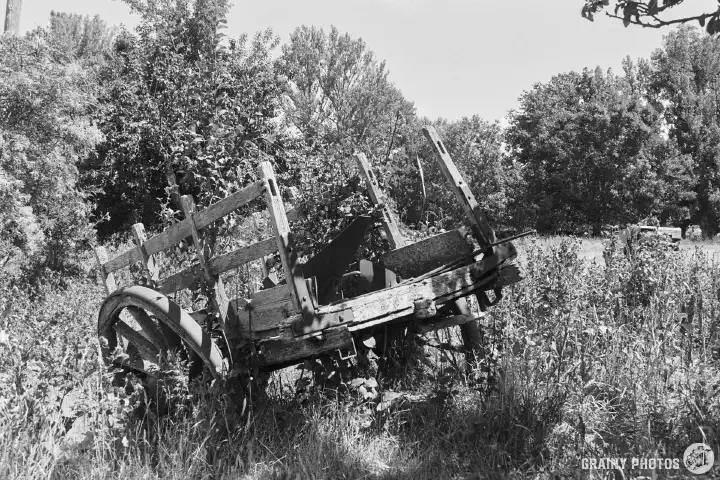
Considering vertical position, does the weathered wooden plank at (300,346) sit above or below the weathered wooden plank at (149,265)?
below

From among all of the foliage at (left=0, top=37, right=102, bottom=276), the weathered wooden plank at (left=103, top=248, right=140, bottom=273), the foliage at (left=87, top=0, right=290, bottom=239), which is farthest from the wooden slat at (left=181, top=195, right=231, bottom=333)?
the foliage at (left=0, top=37, right=102, bottom=276)

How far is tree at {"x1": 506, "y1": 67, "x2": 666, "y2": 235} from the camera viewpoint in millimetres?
39656

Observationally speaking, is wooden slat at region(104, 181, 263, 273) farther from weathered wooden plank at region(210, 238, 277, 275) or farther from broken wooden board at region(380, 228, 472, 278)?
broken wooden board at region(380, 228, 472, 278)

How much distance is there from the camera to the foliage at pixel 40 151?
1029 cm

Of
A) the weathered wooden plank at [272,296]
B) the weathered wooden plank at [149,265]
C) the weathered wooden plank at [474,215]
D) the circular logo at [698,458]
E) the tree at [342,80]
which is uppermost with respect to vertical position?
the tree at [342,80]

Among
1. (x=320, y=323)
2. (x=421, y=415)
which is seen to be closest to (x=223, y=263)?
(x=320, y=323)

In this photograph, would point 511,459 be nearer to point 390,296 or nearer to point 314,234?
point 390,296

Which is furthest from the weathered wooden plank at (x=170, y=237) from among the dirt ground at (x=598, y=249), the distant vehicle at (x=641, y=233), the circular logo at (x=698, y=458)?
the distant vehicle at (x=641, y=233)

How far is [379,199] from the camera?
438 centimetres

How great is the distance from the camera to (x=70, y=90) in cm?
1140

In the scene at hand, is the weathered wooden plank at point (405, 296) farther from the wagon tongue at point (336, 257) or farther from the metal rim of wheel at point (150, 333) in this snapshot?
the wagon tongue at point (336, 257)

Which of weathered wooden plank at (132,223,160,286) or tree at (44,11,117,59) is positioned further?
tree at (44,11,117,59)

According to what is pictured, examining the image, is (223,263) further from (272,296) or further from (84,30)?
(84,30)

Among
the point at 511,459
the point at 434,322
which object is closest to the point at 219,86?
the point at 434,322
